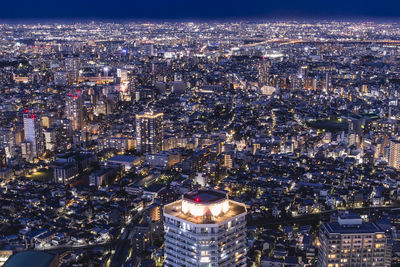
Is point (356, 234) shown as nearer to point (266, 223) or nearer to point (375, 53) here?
point (266, 223)

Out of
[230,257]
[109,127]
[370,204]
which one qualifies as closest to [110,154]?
[109,127]

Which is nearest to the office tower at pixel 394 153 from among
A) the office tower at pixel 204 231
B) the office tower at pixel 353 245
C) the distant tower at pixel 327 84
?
the office tower at pixel 353 245

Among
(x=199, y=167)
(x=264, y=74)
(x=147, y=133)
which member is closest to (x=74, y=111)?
(x=147, y=133)

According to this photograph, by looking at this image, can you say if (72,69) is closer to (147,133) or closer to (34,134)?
(34,134)

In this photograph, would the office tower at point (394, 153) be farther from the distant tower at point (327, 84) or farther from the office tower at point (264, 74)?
the office tower at point (264, 74)

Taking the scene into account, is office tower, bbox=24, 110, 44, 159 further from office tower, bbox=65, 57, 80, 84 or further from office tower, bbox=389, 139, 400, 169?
office tower, bbox=65, 57, 80, 84
